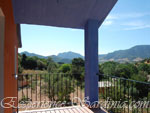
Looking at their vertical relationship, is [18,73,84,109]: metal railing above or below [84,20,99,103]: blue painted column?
below

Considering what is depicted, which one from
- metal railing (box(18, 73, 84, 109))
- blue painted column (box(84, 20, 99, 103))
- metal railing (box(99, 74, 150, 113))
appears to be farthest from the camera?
metal railing (box(18, 73, 84, 109))

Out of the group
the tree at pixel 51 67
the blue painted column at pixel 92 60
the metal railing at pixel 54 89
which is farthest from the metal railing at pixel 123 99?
the tree at pixel 51 67

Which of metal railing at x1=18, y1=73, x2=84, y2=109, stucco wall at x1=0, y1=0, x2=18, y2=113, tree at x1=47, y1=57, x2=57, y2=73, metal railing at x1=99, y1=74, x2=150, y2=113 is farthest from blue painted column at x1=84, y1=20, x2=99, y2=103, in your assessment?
tree at x1=47, y1=57, x2=57, y2=73

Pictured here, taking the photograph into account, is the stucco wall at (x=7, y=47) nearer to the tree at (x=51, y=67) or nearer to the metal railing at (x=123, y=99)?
the metal railing at (x=123, y=99)

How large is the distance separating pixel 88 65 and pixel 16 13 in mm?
1934

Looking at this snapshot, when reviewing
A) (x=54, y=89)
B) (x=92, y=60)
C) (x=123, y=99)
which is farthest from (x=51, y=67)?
Answer: (x=92, y=60)

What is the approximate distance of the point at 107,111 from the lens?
2.36 metres

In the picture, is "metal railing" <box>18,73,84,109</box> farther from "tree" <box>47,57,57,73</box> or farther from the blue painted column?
"tree" <box>47,57,57,73</box>

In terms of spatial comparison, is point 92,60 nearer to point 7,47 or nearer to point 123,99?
point 7,47

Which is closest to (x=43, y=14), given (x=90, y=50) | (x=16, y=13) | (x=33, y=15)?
(x=33, y=15)

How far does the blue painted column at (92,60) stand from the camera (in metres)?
2.54

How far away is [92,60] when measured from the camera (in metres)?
2.58

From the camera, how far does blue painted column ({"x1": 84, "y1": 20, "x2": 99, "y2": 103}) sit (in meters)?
2.54

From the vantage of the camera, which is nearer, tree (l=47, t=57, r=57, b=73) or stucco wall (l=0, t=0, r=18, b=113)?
stucco wall (l=0, t=0, r=18, b=113)
